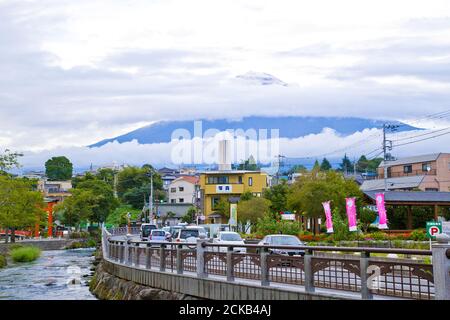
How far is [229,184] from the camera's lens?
331 feet

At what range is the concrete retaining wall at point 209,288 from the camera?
15.4 meters

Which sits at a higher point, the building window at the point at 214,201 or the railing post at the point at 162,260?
the building window at the point at 214,201

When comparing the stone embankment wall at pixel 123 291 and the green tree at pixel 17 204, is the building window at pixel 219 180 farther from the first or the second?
the stone embankment wall at pixel 123 291

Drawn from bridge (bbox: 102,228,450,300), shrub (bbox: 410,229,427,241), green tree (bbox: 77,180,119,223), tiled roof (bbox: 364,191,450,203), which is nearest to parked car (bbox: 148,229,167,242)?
shrub (bbox: 410,229,427,241)

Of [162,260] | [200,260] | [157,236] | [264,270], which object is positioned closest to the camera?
[264,270]

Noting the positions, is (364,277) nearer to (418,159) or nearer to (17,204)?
(17,204)

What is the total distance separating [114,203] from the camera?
387 ft

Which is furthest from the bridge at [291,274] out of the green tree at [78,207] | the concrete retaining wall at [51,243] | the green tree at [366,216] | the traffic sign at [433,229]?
the green tree at [78,207]

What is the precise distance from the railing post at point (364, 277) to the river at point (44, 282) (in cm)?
2003

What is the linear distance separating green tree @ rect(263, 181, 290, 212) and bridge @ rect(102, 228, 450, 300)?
58369 mm

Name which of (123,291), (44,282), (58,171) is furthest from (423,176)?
(58,171)

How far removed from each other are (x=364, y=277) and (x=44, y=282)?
30443 mm

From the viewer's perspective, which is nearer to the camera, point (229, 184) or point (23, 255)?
point (23, 255)
